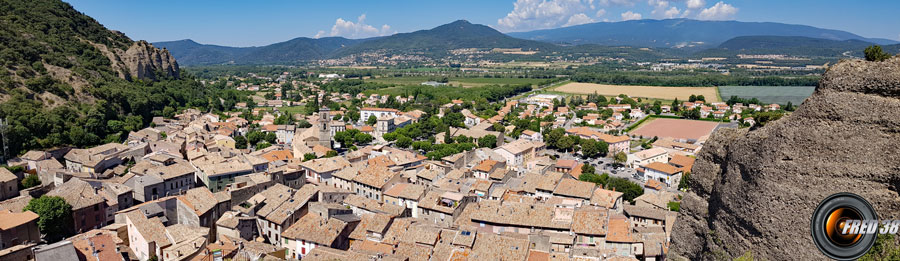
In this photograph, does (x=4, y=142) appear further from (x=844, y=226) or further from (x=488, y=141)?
(x=844, y=226)

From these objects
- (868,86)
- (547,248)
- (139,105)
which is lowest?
(547,248)

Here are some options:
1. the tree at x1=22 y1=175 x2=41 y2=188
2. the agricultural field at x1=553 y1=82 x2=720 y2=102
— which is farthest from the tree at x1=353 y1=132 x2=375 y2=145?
the agricultural field at x1=553 y1=82 x2=720 y2=102

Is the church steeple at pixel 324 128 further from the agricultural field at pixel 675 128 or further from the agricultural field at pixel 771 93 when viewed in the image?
the agricultural field at pixel 771 93

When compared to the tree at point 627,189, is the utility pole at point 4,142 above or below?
above

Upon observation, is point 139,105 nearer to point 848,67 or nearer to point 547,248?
point 547,248

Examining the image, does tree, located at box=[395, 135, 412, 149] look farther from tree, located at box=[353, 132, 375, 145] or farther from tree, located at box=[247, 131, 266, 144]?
tree, located at box=[247, 131, 266, 144]

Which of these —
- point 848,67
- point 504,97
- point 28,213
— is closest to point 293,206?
point 28,213

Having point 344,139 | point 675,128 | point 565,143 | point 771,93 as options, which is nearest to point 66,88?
point 344,139

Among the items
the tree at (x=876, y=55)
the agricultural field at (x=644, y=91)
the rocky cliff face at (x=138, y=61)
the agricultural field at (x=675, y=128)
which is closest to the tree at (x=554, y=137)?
the agricultural field at (x=675, y=128)
